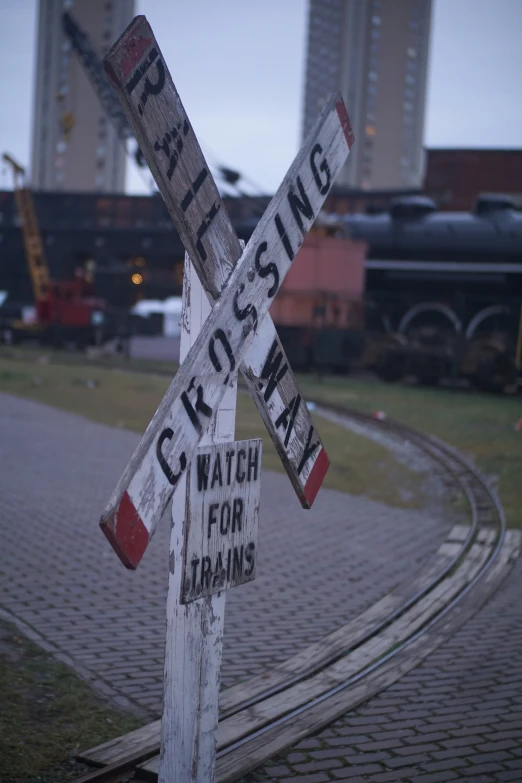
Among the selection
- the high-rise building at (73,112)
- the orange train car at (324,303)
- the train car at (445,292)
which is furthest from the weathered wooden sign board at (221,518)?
→ the high-rise building at (73,112)

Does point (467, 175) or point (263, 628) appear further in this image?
point (467, 175)

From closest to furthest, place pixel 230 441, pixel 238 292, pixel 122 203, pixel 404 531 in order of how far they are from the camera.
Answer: pixel 238 292
pixel 230 441
pixel 404 531
pixel 122 203

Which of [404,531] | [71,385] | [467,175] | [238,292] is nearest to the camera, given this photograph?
[238,292]

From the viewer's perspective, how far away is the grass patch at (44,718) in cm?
356

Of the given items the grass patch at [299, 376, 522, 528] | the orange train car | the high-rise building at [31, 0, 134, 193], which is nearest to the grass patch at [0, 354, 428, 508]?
the grass patch at [299, 376, 522, 528]

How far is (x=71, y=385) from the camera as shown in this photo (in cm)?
1944

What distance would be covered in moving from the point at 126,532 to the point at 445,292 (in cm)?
2349

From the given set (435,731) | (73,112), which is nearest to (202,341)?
(435,731)

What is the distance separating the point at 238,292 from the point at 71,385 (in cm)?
1751

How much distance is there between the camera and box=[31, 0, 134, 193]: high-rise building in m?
98.7

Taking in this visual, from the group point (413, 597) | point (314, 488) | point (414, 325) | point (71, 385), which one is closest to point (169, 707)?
point (314, 488)

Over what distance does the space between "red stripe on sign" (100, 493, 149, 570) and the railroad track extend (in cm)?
169

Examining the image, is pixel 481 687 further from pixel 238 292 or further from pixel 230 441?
pixel 238 292

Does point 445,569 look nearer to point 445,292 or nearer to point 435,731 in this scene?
point 435,731
